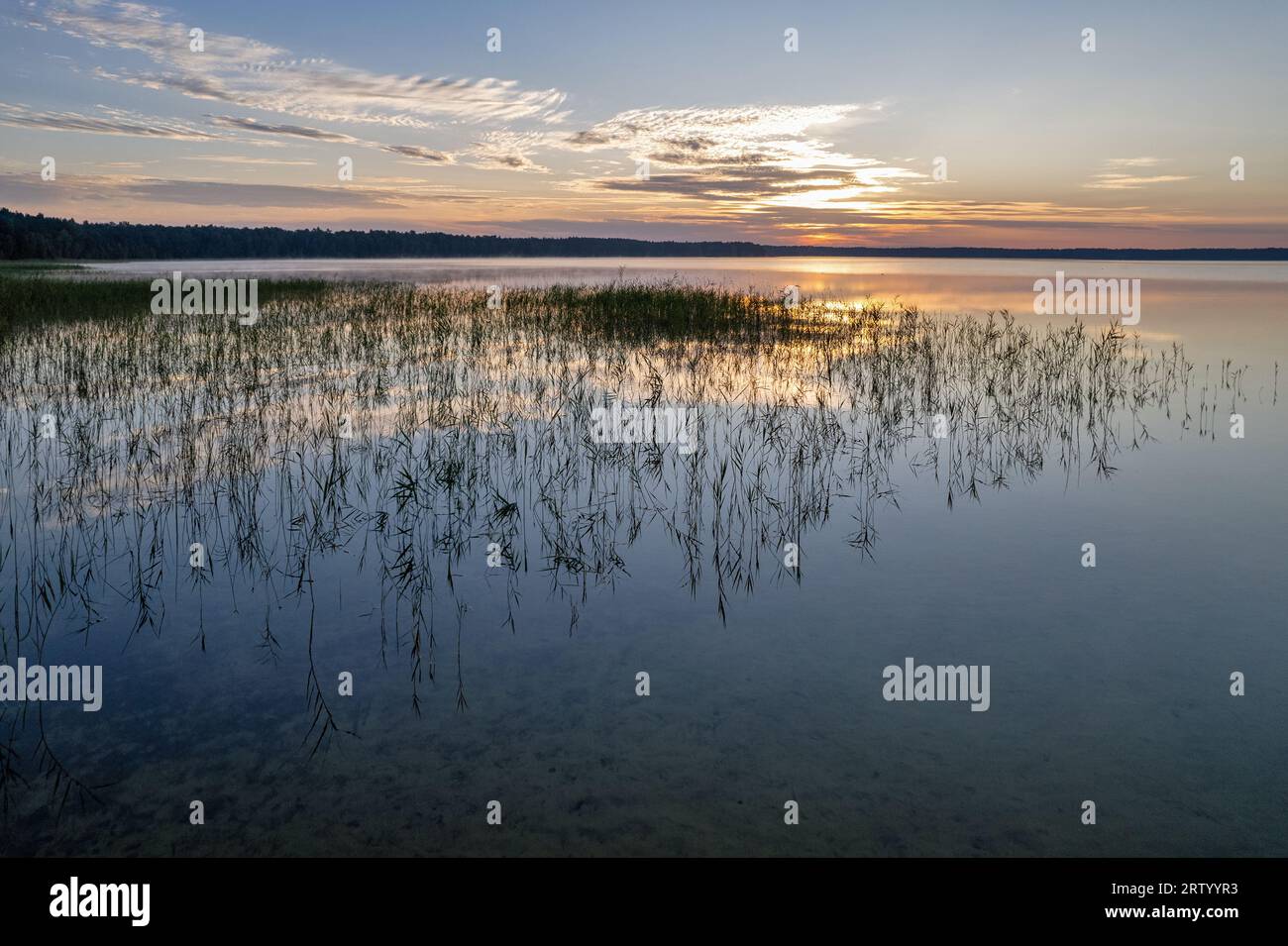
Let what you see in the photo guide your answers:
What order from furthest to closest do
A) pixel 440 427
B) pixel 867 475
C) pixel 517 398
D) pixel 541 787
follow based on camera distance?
pixel 517 398 < pixel 440 427 < pixel 867 475 < pixel 541 787

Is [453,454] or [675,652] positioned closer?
[675,652]

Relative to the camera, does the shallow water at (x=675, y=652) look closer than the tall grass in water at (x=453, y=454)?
Yes

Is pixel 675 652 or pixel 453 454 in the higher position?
pixel 453 454

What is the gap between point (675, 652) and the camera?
4895mm

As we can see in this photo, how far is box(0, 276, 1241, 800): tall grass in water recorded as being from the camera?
19.0 feet

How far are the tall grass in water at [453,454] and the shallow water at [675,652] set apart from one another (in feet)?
0.20

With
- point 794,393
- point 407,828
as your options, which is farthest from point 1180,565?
point 794,393

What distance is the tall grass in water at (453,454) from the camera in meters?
5.78

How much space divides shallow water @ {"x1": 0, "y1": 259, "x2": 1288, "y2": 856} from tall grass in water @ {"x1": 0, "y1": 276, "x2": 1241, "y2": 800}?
0.20ft

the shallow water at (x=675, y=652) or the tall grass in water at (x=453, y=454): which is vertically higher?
the tall grass in water at (x=453, y=454)

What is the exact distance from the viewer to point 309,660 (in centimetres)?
471

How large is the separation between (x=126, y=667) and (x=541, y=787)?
2666mm

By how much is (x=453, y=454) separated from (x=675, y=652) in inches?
193
